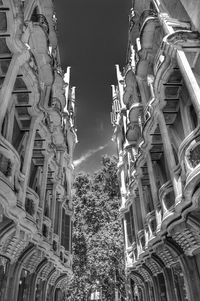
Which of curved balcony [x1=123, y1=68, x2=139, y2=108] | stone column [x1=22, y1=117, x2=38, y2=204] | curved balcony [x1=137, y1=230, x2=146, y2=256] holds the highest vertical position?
curved balcony [x1=123, y1=68, x2=139, y2=108]

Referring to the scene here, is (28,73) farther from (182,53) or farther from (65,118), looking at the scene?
(65,118)

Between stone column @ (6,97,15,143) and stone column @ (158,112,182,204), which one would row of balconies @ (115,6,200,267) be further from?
stone column @ (6,97,15,143)

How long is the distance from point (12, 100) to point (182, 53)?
6.99m

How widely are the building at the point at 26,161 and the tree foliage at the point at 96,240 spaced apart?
6052 mm

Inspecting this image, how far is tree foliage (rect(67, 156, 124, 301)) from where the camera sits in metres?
24.4

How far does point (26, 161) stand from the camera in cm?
1037

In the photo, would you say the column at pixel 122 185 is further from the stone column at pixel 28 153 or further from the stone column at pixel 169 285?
the stone column at pixel 28 153

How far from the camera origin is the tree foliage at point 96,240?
24422 millimetres

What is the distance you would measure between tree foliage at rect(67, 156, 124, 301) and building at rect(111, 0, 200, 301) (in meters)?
6.15

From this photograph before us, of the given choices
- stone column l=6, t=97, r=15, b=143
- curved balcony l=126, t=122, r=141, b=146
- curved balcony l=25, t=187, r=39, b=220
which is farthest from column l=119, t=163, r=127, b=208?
stone column l=6, t=97, r=15, b=143

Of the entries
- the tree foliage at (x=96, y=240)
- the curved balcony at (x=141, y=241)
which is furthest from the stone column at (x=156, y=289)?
the tree foliage at (x=96, y=240)

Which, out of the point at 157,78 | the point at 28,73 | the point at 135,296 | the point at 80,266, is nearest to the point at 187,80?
the point at 157,78

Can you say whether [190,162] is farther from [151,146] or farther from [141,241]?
[141,241]

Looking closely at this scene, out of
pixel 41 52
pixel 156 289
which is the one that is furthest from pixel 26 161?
pixel 156 289
